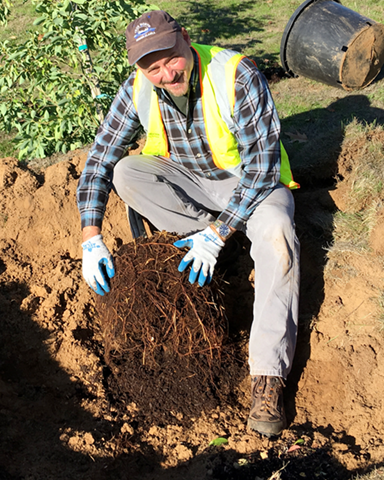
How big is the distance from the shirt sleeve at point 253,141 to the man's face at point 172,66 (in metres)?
0.27

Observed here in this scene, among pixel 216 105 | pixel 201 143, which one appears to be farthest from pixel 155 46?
pixel 201 143

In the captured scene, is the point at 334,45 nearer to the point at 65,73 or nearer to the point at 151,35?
the point at 65,73

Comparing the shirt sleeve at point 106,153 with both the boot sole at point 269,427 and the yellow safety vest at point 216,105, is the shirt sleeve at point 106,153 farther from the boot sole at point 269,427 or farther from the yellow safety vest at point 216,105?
the boot sole at point 269,427

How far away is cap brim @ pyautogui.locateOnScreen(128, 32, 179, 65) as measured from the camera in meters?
2.13

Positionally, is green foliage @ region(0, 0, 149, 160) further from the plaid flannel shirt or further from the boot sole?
the boot sole

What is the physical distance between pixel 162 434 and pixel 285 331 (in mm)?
787

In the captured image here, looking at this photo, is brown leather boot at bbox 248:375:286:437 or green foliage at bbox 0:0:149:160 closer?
brown leather boot at bbox 248:375:286:437

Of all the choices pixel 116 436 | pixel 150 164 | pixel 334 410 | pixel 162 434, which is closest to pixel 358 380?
pixel 334 410

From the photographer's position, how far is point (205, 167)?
2709 mm

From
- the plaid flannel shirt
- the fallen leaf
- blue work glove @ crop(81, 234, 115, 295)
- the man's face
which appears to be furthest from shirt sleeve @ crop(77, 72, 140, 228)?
the fallen leaf

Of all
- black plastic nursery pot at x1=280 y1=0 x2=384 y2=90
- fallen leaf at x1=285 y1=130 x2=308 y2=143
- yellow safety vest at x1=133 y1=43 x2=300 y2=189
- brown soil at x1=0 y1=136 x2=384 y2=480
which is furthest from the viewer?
black plastic nursery pot at x1=280 y1=0 x2=384 y2=90

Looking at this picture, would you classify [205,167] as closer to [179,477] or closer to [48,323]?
[48,323]

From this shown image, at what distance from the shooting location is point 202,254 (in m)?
2.26

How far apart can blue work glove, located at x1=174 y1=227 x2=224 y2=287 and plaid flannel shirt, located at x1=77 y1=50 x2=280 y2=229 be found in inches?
5.2
